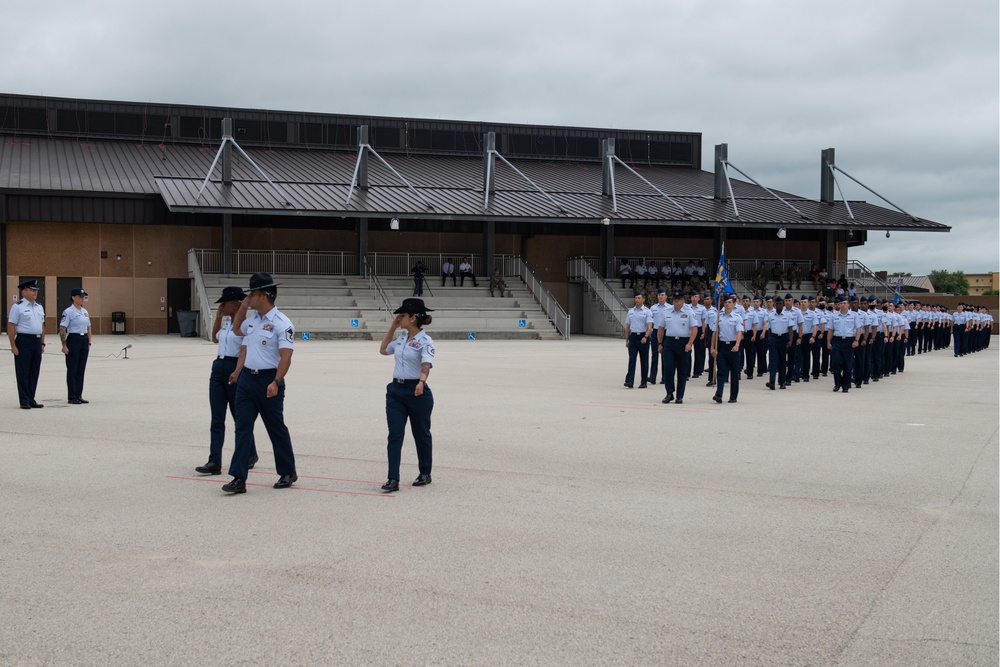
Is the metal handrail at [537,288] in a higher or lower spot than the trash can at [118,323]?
higher

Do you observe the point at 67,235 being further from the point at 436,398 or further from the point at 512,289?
the point at 436,398

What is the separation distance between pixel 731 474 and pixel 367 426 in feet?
16.0

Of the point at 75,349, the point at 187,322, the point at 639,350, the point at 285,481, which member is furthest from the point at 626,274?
the point at 285,481

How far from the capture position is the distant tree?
176500mm

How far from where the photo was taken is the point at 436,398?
52.1 ft

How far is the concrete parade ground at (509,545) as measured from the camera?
497cm

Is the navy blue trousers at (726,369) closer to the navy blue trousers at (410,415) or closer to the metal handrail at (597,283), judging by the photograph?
the navy blue trousers at (410,415)

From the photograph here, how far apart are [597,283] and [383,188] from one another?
1059 cm

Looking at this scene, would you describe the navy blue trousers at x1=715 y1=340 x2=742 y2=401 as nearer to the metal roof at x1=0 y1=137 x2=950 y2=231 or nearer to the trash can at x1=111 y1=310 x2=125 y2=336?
the metal roof at x1=0 y1=137 x2=950 y2=231

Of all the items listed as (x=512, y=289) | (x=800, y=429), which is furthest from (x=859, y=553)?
(x=512, y=289)

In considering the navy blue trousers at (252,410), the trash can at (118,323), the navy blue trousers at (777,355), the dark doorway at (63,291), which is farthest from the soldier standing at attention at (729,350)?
the dark doorway at (63,291)

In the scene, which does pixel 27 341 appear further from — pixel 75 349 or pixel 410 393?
pixel 410 393

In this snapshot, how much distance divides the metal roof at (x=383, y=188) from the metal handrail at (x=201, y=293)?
2461mm

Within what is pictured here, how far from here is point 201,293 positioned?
3700 cm
